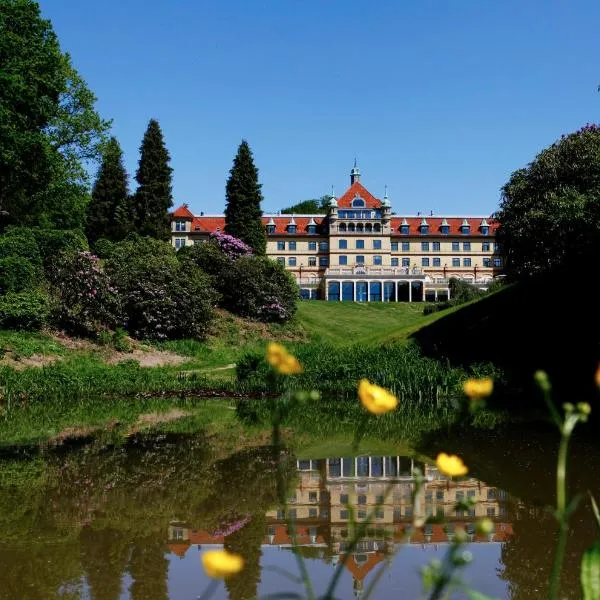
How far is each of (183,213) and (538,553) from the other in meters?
67.6

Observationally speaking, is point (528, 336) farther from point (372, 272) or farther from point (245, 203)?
point (372, 272)

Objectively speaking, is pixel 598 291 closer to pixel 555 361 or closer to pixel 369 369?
pixel 555 361

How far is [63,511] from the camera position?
7.71m

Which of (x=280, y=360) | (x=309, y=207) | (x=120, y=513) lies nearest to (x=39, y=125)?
(x=120, y=513)

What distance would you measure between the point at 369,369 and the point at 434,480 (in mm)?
12570

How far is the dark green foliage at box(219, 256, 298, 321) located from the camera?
37781mm

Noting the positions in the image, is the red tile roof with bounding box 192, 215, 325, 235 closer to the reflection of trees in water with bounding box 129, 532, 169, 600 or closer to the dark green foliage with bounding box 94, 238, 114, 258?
the dark green foliage with bounding box 94, 238, 114, 258

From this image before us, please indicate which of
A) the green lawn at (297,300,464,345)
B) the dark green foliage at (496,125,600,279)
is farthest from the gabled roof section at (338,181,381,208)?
the dark green foliage at (496,125,600,279)

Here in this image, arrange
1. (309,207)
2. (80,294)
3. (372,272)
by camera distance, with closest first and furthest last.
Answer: (80,294) → (372,272) → (309,207)

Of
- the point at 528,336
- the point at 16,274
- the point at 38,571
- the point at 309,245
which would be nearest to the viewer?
the point at 38,571

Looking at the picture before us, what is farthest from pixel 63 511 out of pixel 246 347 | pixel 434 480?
pixel 246 347

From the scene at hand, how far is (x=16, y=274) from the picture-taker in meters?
26.1

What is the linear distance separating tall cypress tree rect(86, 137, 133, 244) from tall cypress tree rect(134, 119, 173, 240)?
127 centimetres

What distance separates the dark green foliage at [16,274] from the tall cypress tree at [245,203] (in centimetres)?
2470
